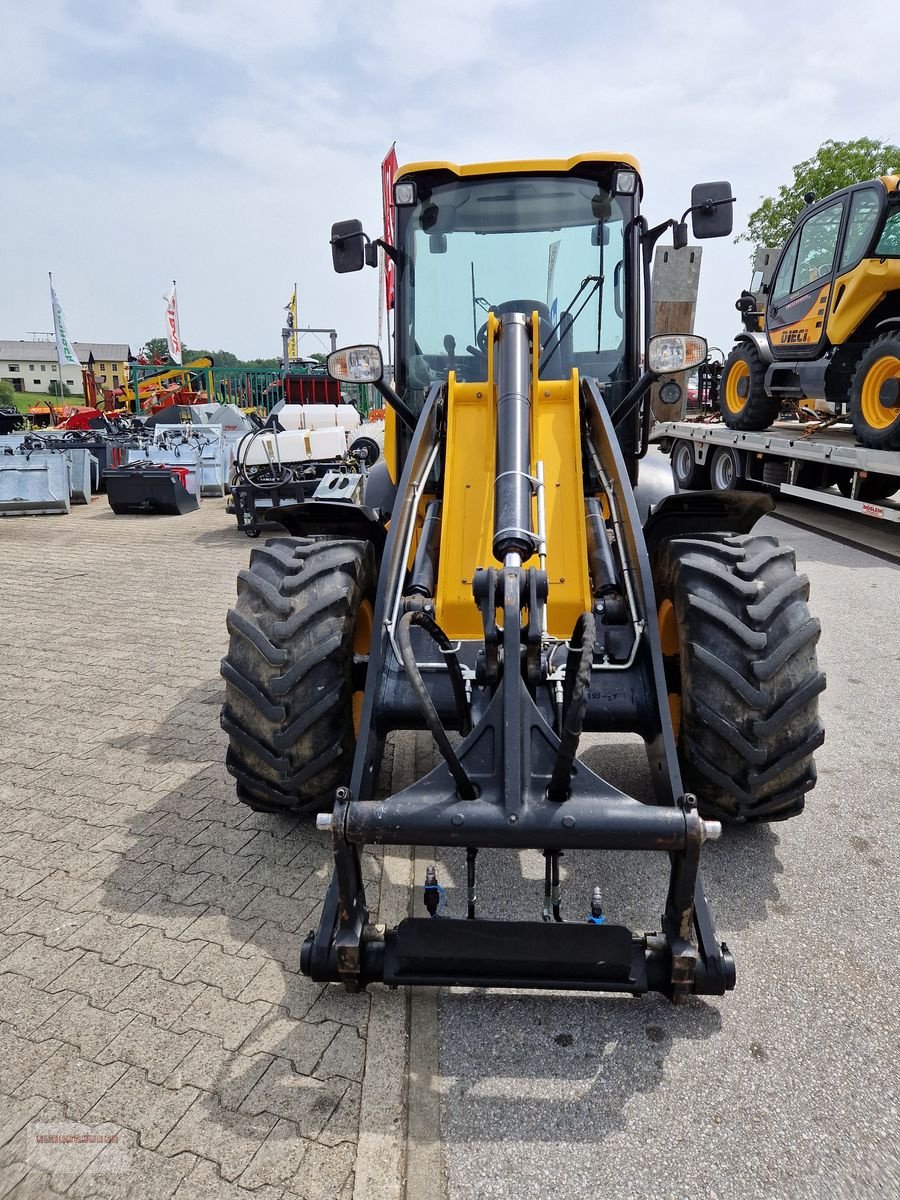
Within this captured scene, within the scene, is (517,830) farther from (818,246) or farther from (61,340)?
(61,340)

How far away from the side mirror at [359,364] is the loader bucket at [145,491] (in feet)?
A: 33.7

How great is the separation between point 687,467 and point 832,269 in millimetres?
4713

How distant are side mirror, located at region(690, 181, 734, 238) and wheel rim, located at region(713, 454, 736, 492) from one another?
8714 millimetres

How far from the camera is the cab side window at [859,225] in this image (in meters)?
9.12

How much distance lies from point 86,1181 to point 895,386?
31.2 feet

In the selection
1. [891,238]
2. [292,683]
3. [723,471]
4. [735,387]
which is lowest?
[292,683]

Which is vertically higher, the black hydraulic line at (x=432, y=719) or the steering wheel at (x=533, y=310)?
the steering wheel at (x=533, y=310)

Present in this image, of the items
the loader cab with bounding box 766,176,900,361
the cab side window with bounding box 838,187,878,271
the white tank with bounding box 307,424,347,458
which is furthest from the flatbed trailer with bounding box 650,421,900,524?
the white tank with bounding box 307,424,347,458

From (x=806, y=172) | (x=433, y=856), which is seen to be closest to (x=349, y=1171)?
(x=433, y=856)

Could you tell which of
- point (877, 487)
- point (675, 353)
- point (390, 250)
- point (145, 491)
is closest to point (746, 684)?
point (675, 353)

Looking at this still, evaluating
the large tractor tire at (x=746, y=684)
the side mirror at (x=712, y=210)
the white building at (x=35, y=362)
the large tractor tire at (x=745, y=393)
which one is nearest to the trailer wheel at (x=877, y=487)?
the large tractor tire at (x=745, y=393)

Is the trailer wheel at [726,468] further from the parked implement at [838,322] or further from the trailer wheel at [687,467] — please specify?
the parked implement at [838,322]

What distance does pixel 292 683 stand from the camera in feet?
9.41

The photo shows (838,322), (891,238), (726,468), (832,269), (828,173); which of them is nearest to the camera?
(891,238)
